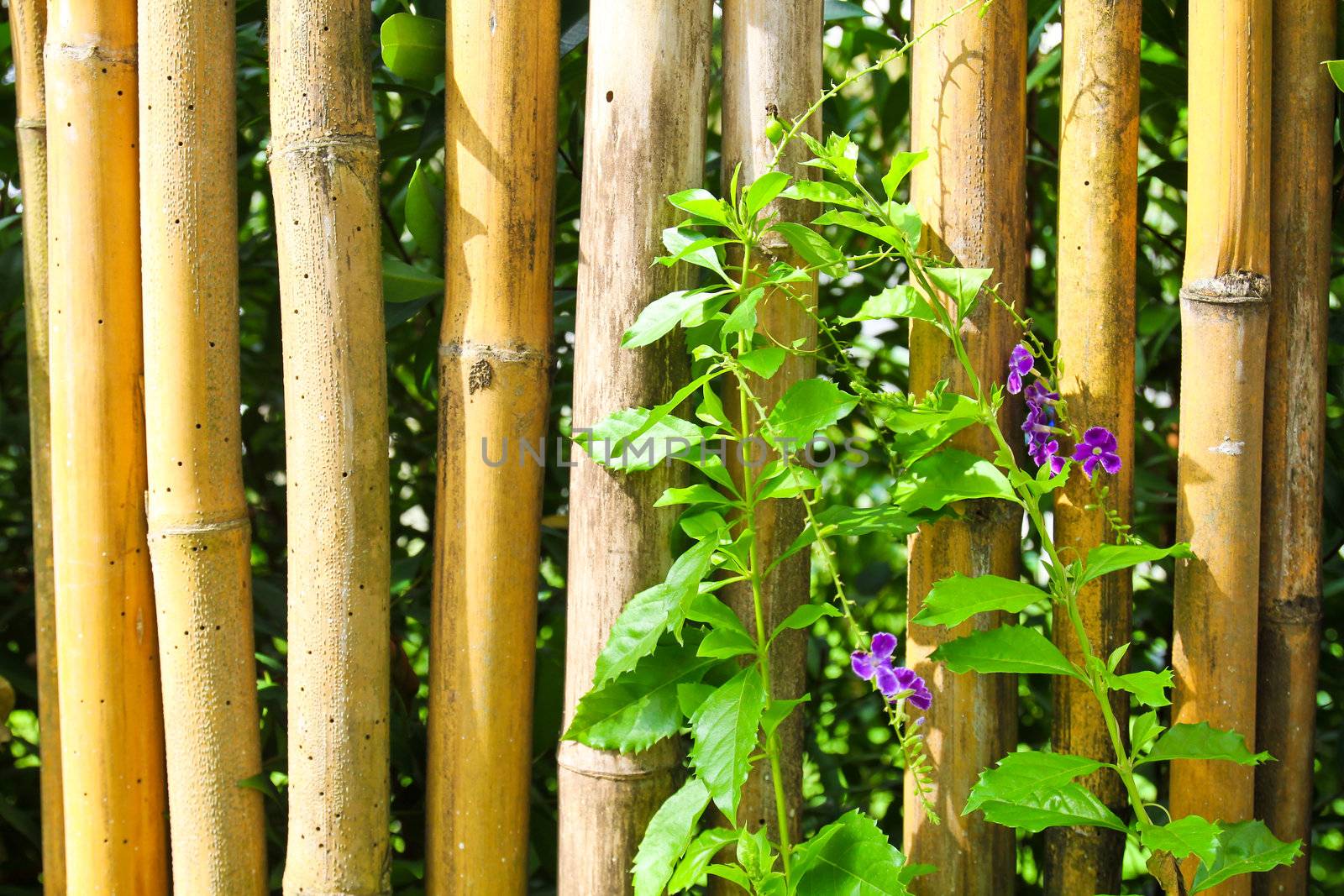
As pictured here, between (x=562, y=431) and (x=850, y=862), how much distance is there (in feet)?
2.40

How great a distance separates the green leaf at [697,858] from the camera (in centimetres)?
80

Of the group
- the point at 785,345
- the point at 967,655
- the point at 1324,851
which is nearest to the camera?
the point at 967,655

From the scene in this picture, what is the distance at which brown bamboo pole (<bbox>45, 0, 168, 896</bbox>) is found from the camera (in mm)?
962

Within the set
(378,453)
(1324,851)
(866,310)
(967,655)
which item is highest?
(866,310)

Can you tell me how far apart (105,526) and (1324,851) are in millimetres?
Result: 1232

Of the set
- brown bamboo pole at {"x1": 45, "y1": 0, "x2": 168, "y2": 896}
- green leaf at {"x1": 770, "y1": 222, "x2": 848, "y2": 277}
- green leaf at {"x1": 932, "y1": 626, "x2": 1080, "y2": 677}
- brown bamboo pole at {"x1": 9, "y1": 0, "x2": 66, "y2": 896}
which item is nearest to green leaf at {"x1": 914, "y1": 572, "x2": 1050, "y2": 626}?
green leaf at {"x1": 932, "y1": 626, "x2": 1080, "y2": 677}

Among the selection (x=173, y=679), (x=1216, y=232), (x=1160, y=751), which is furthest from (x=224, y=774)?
(x=1216, y=232)

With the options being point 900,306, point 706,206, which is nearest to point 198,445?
point 706,206

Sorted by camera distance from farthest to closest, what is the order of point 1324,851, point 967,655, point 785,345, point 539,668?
point 1324,851 < point 539,668 < point 785,345 < point 967,655

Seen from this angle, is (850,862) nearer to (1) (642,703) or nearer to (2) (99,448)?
(1) (642,703)

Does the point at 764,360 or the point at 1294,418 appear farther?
the point at 1294,418

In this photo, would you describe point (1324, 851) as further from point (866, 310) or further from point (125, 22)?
point (125, 22)

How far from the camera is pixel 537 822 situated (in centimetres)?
112

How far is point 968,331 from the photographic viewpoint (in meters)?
0.90
